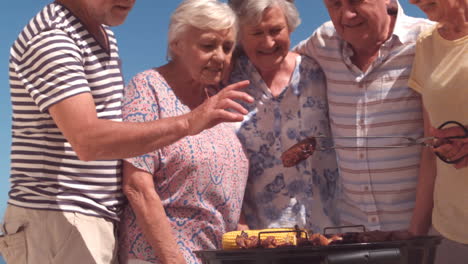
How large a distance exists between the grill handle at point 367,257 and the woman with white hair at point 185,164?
122 centimetres

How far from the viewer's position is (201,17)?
12.2 ft

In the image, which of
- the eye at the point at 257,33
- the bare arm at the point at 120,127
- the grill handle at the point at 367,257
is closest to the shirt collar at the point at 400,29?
the eye at the point at 257,33

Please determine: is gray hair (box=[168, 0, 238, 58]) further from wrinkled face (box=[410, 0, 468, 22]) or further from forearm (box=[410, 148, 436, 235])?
forearm (box=[410, 148, 436, 235])

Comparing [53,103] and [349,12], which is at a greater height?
[349,12]

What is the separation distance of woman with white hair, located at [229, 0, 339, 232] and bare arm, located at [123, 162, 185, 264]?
658mm

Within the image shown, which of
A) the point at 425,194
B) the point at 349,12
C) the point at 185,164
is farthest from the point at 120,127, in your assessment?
the point at 425,194

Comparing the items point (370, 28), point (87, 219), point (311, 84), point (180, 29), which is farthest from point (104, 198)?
point (370, 28)

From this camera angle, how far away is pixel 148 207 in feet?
11.2

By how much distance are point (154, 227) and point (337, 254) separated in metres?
1.26

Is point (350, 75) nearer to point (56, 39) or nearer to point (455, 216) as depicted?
point (455, 216)

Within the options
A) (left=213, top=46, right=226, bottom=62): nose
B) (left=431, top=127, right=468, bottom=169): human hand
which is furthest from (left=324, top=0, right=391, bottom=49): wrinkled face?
(left=431, top=127, right=468, bottom=169): human hand

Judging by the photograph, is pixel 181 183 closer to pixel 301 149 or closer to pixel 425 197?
pixel 301 149

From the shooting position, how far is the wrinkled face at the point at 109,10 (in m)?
3.15

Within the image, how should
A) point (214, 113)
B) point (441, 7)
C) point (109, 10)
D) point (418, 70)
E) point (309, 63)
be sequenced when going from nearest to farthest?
1. point (214, 113)
2. point (441, 7)
3. point (109, 10)
4. point (418, 70)
5. point (309, 63)
